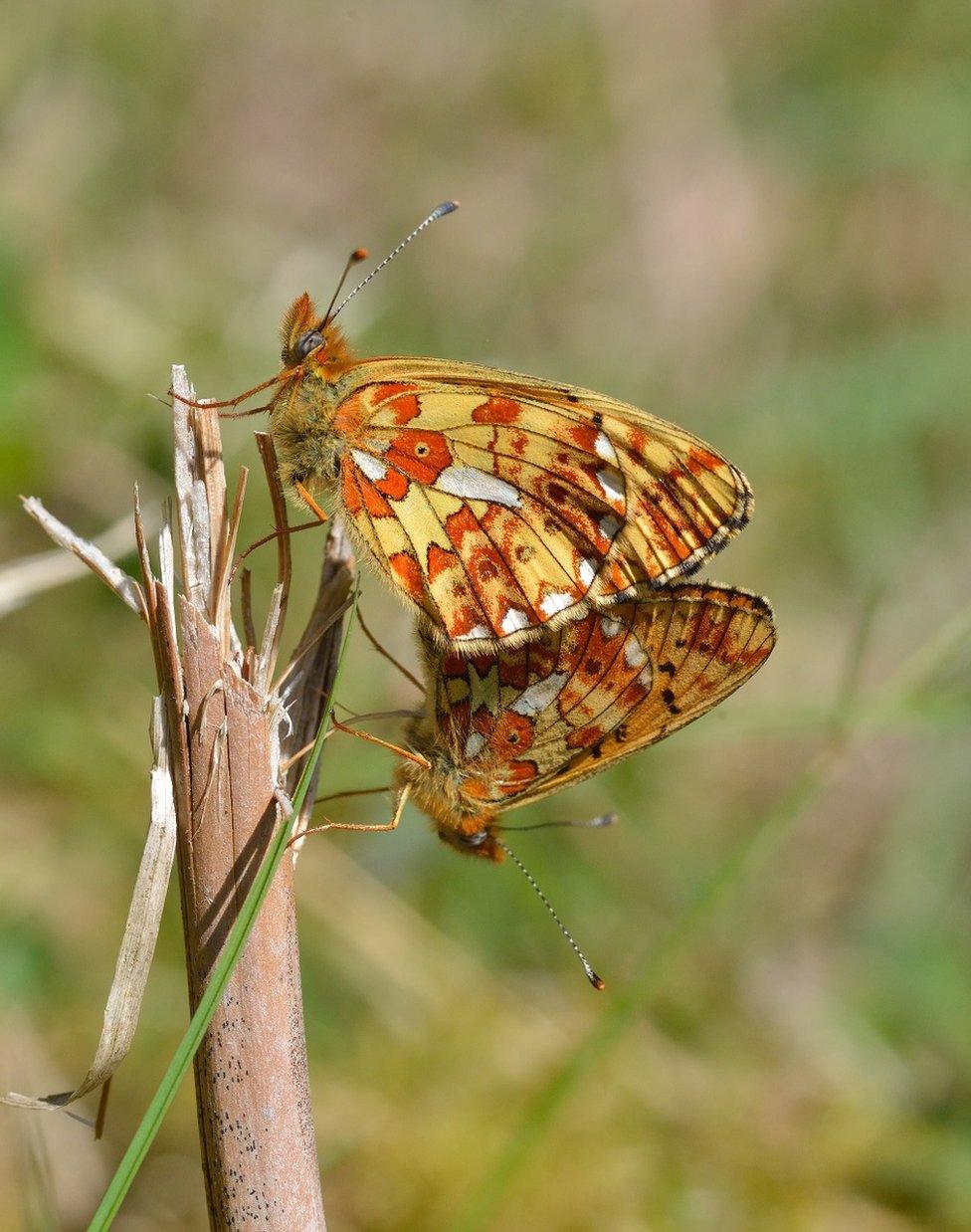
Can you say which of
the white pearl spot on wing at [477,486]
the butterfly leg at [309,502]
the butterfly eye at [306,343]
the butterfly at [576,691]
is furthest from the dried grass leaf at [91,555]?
the white pearl spot on wing at [477,486]

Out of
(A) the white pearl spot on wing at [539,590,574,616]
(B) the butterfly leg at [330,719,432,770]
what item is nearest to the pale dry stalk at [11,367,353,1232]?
(B) the butterfly leg at [330,719,432,770]

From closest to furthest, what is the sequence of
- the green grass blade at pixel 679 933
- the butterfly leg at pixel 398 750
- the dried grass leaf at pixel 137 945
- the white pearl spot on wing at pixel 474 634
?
1. the dried grass leaf at pixel 137 945
2. the green grass blade at pixel 679 933
3. the butterfly leg at pixel 398 750
4. the white pearl spot on wing at pixel 474 634

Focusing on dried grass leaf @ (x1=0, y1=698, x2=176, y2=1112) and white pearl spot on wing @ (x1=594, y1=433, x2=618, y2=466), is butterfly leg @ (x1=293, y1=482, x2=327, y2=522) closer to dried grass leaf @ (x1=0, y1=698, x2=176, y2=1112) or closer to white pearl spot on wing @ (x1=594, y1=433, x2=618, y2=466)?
white pearl spot on wing @ (x1=594, y1=433, x2=618, y2=466)

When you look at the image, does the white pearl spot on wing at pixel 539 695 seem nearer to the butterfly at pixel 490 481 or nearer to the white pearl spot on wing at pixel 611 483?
the butterfly at pixel 490 481

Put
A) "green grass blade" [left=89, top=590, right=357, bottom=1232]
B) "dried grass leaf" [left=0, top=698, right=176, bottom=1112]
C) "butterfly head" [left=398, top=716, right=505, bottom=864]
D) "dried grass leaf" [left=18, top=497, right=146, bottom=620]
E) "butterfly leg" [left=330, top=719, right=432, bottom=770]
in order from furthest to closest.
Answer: "butterfly head" [left=398, top=716, right=505, bottom=864] < "butterfly leg" [left=330, top=719, right=432, bottom=770] < "dried grass leaf" [left=18, top=497, right=146, bottom=620] < "dried grass leaf" [left=0, top=698, right=176, bottom=1112] < "green grass blade" [left=89, top=590, right=357, bottom=1232]

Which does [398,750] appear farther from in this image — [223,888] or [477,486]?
[223,888]

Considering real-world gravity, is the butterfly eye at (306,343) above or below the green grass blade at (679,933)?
above
